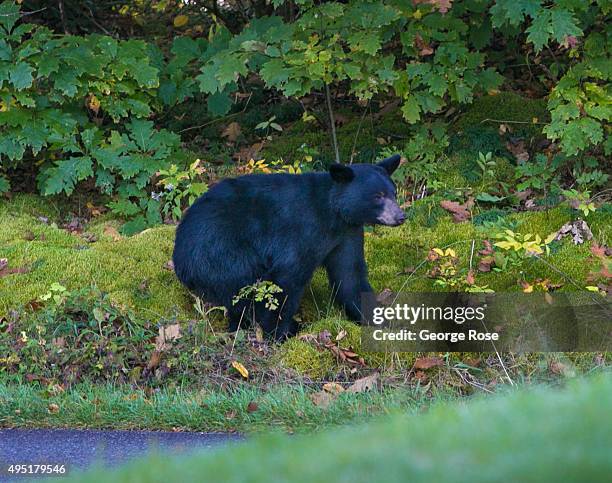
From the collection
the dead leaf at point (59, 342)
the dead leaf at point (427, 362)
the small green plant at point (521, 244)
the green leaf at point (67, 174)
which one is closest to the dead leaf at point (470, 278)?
the small green plant at point (521, 244)

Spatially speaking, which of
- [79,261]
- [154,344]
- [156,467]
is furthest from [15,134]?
[156,467]

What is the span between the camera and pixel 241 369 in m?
7.20

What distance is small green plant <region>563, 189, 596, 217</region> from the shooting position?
28.9 ft

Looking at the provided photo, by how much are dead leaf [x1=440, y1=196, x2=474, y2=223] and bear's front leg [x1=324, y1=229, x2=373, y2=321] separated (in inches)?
73.3

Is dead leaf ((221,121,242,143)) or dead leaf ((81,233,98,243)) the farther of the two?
dead leaf ((221,121,242,143))

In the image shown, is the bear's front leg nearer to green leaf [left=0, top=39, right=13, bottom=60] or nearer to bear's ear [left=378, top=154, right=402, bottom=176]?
bear's ear [left=378, top=154, right=402, bottom=176]

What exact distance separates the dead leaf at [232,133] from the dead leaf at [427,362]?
534 cm

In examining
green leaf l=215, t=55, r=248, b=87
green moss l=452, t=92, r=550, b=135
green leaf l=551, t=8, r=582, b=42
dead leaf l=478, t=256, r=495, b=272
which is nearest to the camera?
green leaf l=551, t=8, r=582, b=42

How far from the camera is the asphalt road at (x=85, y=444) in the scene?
219 inches

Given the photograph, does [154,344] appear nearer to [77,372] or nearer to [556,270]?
[77,372]

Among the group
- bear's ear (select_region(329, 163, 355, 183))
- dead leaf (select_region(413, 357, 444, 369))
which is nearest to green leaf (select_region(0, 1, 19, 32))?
bear's ear (select_region(329, 163, 355, 183))

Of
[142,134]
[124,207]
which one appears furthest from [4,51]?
[124,207]

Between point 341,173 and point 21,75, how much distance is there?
12.5ft

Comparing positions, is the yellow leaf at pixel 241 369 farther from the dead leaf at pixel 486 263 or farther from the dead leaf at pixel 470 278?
the dead leaf at pixel 486 263
